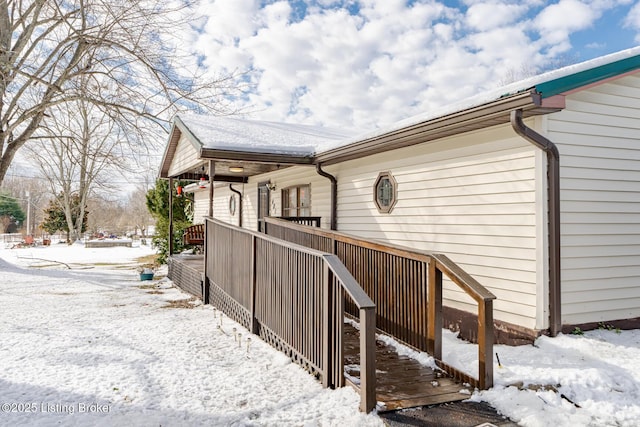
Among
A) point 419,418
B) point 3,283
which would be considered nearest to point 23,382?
point 419,418

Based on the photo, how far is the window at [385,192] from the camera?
6.16m

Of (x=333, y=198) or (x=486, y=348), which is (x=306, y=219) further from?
(x=486, y=348)

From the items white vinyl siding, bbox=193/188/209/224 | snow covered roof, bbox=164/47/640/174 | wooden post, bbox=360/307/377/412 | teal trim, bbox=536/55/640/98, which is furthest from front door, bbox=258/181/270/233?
wooden post, bbox=360/307/377/412

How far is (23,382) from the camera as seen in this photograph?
3.43m

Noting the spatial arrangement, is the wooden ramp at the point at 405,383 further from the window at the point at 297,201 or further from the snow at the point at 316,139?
the window at the point at 297,201

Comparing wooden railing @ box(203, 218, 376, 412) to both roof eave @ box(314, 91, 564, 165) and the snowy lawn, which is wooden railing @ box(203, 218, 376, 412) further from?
roof eave @ box(314, 91, 564, 165)

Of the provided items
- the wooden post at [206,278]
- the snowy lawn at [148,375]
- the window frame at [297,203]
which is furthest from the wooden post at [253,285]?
the window frame at [297,203]

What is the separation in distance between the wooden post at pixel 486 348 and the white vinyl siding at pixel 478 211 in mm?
1301

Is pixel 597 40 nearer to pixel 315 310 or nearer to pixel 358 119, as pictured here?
pixel 358 119

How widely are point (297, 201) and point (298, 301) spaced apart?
226 inches

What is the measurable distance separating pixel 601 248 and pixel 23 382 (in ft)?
18.4

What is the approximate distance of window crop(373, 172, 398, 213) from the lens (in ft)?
20.2

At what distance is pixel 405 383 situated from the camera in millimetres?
3195

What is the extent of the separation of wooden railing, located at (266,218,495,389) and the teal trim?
5.80 feet
